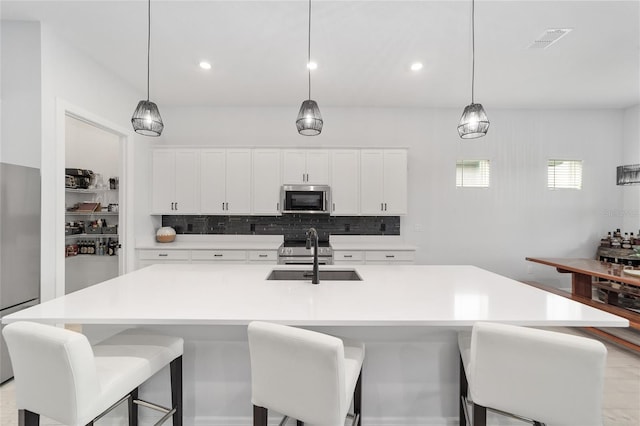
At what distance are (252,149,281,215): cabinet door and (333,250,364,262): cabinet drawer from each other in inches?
39.8

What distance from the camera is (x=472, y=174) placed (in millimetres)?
4938

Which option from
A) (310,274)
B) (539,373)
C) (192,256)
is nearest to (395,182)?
(310,274)

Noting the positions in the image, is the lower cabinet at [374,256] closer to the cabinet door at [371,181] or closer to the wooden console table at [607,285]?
the cabinet door at [371,181]

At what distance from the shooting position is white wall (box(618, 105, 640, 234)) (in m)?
4.69

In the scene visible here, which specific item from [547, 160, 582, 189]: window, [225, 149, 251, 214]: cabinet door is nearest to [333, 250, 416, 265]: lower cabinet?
[225, 149, 251, 214]: cabinet door

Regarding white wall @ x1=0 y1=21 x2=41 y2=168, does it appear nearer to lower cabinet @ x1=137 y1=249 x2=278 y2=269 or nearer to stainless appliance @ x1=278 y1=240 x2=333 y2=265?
lower cabinet @ x1=137 y1=249 x2=278 y2=269

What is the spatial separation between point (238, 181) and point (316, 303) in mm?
3197

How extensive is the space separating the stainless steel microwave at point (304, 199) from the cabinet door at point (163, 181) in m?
1.58

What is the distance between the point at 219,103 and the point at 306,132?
2.95m

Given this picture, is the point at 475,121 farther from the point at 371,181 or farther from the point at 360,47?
the point at 371,181

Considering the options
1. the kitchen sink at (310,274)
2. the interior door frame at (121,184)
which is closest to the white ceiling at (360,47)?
the interior door frame at (121,184)

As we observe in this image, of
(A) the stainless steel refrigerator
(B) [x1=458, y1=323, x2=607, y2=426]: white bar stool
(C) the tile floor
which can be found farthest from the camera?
(A) the stainless steel refrigerator

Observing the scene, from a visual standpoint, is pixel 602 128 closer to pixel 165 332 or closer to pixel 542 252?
pixel 542 252

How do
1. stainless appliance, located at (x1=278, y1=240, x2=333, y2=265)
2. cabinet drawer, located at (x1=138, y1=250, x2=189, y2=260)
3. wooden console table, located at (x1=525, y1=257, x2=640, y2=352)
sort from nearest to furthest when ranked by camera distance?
wooden console table, located at (x1=525, y1=257, x2=640, y2=352) → stainless appliance, located at (x1=278, y1=240, x2=333, y2=265) → cabinet drawer, located at (x1=138, y1=250, x2=189, y2=260)
